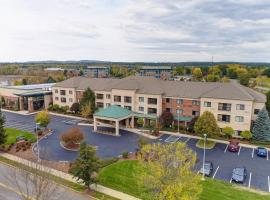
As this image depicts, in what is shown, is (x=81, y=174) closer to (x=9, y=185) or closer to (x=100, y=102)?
(x=9, y=185)

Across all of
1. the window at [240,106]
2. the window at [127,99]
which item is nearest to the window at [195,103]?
the window at [240,106]

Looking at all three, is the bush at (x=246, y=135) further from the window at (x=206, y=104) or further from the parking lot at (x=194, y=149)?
the window at (x=206, y=104)

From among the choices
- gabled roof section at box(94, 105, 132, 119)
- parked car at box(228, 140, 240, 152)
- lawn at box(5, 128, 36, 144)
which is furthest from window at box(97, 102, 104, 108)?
parked car at box(228, 140, 240, 152)

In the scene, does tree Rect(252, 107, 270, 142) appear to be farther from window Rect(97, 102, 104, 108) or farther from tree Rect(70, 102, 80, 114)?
tree Rect(70, 102, 80, 114)

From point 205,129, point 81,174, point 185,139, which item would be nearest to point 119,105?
point 185,139

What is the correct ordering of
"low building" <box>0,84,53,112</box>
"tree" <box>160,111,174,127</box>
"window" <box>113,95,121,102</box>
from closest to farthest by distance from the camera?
"tree" <box>160,111,174,127</box> < "window" <box>113,95,121,102</box> < "low building" <box>0,84,53,112</box>

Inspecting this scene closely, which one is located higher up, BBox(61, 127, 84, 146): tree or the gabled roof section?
the gabled roof section

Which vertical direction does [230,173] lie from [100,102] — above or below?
below
